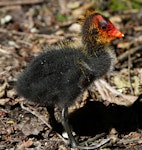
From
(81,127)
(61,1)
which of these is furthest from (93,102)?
(61,1)

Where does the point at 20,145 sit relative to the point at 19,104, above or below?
below

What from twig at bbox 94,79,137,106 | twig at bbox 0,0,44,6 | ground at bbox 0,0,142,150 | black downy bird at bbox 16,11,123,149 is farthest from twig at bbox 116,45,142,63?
twig at bbox 0,0,44,6

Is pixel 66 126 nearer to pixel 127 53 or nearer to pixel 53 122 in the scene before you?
pixel 53 122

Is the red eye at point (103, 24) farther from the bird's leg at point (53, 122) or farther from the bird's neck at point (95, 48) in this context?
the bird's leg at point (53, 122)

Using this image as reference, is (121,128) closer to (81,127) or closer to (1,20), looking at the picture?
(81,127)

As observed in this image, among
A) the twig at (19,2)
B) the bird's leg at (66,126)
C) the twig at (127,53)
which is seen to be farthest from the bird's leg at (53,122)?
the twig at (19,2)

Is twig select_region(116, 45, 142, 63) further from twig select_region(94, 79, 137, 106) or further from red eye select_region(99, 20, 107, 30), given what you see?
red eye select_region(99, 20, 107, 30)

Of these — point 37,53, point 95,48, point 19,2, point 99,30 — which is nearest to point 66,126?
point 95,48
